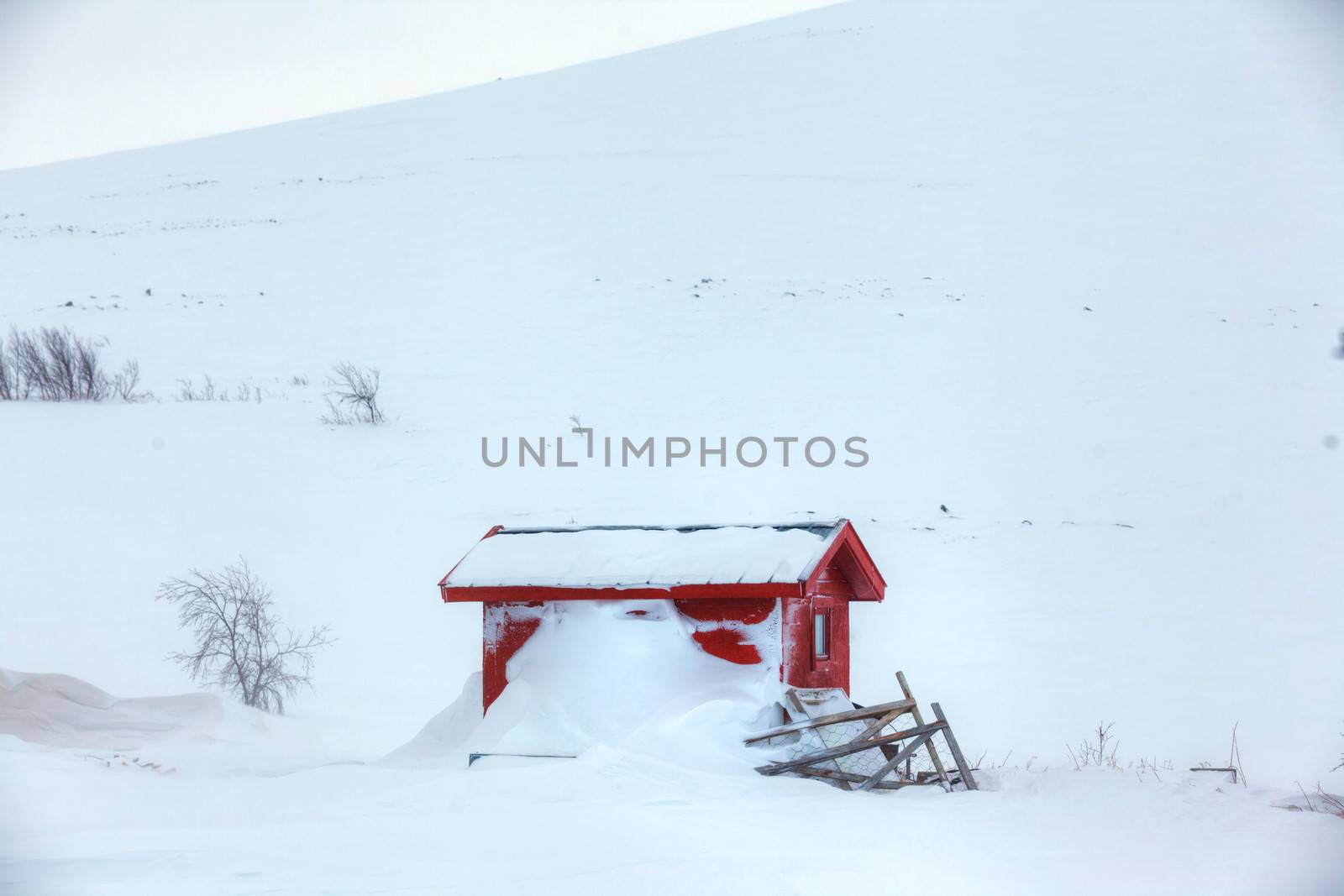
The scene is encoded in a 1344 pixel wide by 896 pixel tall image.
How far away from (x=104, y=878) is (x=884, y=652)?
45.7 ft

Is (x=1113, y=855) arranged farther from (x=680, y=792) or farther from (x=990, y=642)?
(x=990, y=642)

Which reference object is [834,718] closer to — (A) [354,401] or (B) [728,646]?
(B) [728,646]

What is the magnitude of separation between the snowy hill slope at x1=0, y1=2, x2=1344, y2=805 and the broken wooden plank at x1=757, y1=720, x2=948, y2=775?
563cm

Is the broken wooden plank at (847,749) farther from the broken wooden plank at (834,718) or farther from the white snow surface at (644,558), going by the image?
the white snow surface at (644,558)

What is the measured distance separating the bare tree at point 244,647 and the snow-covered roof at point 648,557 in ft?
20.2

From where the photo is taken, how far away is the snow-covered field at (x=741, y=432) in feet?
29.1

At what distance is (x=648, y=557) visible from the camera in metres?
11.8

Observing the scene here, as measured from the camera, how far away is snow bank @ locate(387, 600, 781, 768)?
1080 cm

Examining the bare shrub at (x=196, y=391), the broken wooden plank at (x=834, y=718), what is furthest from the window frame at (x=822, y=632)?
the bare shrub at (x=196, y=391)

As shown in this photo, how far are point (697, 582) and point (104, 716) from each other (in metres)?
7.31

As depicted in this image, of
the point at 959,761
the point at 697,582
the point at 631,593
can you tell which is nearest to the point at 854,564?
the point at 697,582

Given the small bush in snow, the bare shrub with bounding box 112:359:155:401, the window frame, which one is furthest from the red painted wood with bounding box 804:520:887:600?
the small bush in snow

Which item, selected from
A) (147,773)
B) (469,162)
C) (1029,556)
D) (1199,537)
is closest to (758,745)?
(147,773)

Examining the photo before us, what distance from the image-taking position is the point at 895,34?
2312 inches
